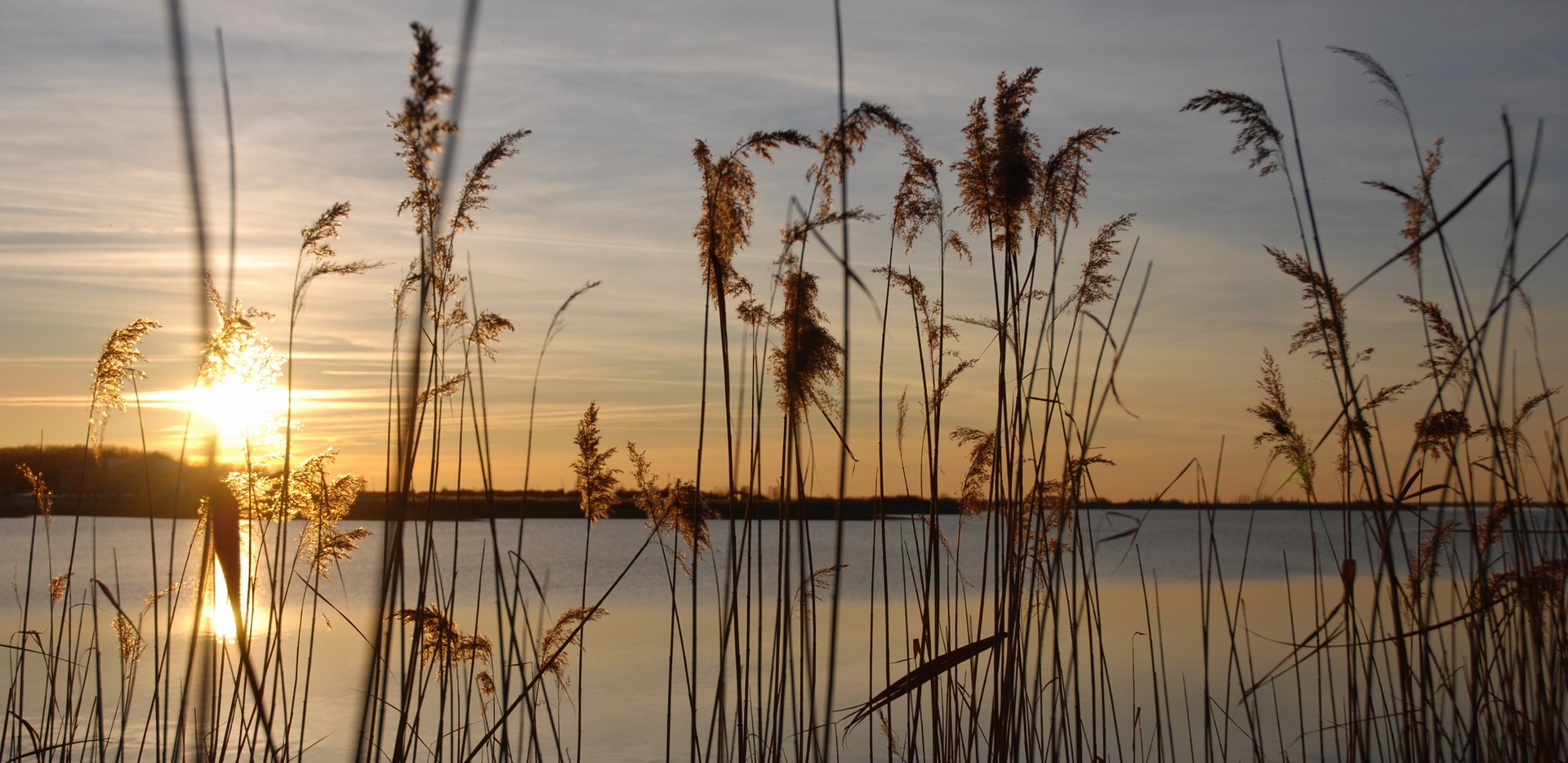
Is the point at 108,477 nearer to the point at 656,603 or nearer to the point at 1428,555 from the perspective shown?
the point at 1428,555

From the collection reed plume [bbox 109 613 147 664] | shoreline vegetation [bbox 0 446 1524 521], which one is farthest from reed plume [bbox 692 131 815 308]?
reed plume [bbox 109 613 147 664]

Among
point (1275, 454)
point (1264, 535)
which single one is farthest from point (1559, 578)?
point (1264, 535)

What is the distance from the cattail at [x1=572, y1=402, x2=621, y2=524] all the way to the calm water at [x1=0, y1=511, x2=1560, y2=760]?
0.32 m

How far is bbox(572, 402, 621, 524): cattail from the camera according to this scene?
3.15 m

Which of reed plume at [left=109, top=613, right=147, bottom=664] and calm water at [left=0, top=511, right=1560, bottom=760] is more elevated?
reed plume at [left=109, top=613, right=147, bottom=664]

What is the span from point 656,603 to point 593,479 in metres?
17.7

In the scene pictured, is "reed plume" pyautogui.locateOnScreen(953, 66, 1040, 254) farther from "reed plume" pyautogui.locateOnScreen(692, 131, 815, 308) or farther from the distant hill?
the distant hill

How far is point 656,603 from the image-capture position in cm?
2038

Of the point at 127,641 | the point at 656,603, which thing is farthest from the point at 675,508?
the point at 656,603

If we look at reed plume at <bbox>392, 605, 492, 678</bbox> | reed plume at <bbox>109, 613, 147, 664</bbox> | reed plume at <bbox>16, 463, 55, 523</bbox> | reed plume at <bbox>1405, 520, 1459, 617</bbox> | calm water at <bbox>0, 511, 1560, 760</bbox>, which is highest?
reed plume at <bbox>16, 463, 55, 523</bbox>

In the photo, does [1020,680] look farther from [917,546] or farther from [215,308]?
[215,308]

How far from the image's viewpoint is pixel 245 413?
2564 millimetres

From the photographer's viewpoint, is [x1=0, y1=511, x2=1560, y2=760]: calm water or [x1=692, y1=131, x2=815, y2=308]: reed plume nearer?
[x1=692, y1=131, x2=815, y2=308]: reed plume

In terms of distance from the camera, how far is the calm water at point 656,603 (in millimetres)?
3684
